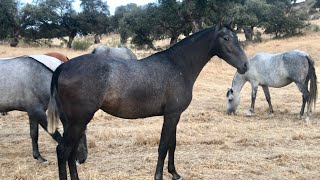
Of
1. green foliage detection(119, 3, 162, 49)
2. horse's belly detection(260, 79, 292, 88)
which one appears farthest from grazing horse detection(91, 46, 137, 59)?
green foliage detection(119, 3, 162, 49)

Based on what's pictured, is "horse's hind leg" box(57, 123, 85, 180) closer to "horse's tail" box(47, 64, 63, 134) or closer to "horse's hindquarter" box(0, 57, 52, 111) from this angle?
"horse's tail" box(47, 64, 63, 134)

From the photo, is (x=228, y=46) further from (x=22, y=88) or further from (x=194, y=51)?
(x=22, y=88)

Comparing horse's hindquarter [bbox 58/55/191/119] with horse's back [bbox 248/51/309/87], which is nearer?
horse's hindquarter [bbox 58/55/191/119]

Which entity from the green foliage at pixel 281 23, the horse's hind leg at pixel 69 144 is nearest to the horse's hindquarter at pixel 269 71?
the horse's hind leg at pixel 69 144

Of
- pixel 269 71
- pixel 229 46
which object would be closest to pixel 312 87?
pixel 269 71

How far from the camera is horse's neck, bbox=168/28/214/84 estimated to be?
4852 mm

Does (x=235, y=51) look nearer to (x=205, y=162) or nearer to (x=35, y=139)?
(x=205, y=162)

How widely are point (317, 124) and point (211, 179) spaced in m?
4.81

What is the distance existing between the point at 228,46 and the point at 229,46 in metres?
0.01

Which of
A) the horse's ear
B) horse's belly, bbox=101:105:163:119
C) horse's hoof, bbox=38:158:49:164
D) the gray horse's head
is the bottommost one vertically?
horse's hoof, bbox=38:158:49:164

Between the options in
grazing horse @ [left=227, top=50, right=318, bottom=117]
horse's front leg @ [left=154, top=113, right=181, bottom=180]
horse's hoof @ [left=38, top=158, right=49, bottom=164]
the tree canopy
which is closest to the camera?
horse's front leg @ [left=154, top=113, right=181, bottom=180]

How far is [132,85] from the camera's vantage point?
14.1ft

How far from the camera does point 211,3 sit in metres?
24.7

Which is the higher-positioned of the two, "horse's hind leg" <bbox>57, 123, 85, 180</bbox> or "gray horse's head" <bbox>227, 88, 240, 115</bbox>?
"horse's hind leg" <bbox>57, 123, 85, 180</bbox>
